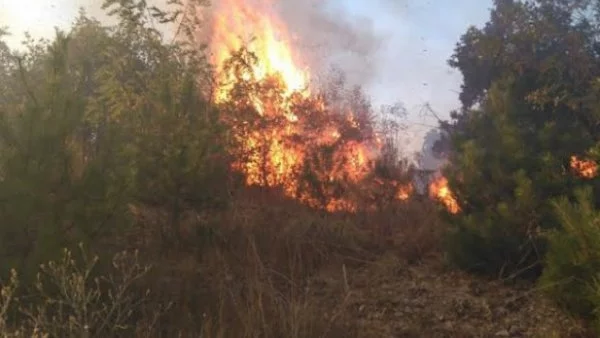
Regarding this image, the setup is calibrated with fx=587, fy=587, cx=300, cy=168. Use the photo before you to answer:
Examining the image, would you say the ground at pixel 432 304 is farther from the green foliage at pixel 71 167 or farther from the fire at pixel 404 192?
the fire at pixel 404 192

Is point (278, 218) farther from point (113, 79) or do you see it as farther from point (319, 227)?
→ point (113, 79)

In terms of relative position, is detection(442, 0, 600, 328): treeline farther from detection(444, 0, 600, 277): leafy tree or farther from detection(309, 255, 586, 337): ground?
detection(309, 255, 586, 337): ground

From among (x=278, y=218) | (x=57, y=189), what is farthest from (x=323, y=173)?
(x=57, y=189)

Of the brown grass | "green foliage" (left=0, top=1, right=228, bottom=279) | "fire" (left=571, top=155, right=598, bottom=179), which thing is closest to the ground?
the brown grass

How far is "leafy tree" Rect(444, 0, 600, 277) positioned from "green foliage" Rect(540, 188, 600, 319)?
2182 mm

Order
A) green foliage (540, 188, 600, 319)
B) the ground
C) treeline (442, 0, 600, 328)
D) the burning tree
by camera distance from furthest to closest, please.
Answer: the burning tree → treeline (442, 0, 600, 328) → the ground → green foliage (540, 188, 600, 319)

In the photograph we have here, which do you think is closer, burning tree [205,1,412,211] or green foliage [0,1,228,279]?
green foliage [0,1,228,279]

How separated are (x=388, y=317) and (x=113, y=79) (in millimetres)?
8009

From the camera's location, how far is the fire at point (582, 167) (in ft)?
27.3

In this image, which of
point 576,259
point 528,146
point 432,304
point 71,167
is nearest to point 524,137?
point 528,146

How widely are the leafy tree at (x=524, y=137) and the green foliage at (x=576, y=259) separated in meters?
2.18

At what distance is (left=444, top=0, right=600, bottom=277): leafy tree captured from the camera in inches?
319

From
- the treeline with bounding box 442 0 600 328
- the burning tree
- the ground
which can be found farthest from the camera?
the burning tree

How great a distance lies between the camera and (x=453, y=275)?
888 centimetres
